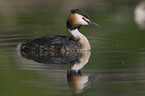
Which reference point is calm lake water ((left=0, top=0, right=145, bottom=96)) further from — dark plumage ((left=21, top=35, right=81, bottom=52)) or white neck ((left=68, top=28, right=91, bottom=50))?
dark plumage ((left=21, top=35, right=81, bottom=52))

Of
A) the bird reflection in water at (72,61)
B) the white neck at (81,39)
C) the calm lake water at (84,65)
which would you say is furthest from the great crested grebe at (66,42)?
the calm lake water at (84,65)

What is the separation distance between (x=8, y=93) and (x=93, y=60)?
319cm

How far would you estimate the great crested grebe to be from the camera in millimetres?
11288

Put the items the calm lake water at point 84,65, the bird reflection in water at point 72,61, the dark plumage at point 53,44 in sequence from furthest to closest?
the dark plumage at point 53,44
the bird reflection in water at point 72,61
the calm lake water at point 84,65

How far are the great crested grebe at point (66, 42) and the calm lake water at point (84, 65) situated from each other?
0.32m

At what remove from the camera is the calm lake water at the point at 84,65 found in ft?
25.5

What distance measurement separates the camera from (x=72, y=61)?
1034cm

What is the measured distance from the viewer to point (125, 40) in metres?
12.9

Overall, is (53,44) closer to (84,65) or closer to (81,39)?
(81,39)

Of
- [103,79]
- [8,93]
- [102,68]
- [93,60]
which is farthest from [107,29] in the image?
[8,93]

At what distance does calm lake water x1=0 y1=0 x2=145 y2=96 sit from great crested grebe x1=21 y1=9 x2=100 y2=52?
32 cm

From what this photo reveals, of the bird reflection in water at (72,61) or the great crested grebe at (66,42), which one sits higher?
the great crested grebe at (66,42)

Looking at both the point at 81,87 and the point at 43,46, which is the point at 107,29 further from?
the point at 81,87

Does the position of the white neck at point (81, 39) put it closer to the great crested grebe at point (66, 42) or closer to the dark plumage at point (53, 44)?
the great crested grebe at point (66, 42)
